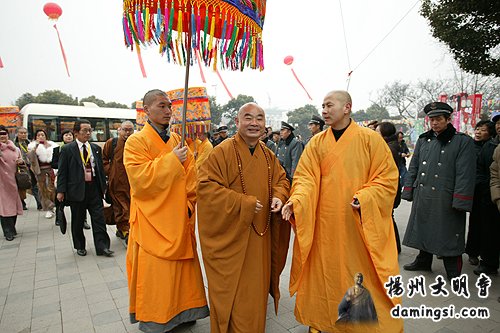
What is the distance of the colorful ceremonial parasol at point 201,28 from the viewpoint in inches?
80.9

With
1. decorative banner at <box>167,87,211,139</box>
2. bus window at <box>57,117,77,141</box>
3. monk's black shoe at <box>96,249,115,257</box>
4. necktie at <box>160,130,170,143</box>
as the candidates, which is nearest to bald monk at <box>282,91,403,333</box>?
necktie at <box>160,130,170,143</box>

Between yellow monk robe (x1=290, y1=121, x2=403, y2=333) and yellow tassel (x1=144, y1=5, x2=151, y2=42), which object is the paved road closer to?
yellow monk robe (x1=290, y1=121, x2=403, y2=333)

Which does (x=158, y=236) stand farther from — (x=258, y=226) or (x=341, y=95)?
(x=341, y=95)

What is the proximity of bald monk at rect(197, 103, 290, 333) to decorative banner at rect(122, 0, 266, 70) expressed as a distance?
0.42m

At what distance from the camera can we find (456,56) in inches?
265

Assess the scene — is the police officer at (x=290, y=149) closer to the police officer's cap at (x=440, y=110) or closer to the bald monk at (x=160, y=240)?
the police officer's cap at (x=440, y=110)

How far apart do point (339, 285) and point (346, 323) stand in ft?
0.88

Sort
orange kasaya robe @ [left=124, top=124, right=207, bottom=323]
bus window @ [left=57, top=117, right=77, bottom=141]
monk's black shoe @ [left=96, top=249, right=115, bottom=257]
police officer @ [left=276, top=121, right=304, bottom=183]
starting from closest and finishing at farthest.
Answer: orange kasaya robe @ [left=124, top=124, right=207, bottom=323]
monk's black shoe @ [left=96, top=249, right=115, bottom=257]
police officer @ [left=276, top=121, right=304, bottom=183]
bus window @ [left=57, top=117, right=77, bottom=141]

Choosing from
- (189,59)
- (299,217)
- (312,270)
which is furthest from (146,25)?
(312,270)

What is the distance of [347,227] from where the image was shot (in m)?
2.35

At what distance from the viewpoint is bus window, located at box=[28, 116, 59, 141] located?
14.4 m

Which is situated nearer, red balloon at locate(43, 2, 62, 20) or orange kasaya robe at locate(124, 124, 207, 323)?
orange kasaya robe at locate(124, 124, 207, 323)

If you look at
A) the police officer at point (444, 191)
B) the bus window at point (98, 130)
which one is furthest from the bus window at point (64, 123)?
the police officer at point (444, 191)

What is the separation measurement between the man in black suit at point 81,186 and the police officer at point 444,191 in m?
4.16
